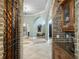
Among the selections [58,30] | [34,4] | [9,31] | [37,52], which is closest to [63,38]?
[58,30]

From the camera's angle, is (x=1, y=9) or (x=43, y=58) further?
(x=43, y=58)

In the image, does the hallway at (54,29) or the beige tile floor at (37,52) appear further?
the beige tile floor at (37,52)

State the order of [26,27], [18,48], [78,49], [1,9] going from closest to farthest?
[1,9], [78,49], [18,48], [26,27]

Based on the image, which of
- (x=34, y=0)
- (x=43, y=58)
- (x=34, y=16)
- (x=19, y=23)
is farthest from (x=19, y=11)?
(x=34, y=16)

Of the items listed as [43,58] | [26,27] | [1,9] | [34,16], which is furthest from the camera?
[26,27]

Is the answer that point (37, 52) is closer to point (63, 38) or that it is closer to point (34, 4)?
Result: point (63, 38)

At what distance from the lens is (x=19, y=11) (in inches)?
130

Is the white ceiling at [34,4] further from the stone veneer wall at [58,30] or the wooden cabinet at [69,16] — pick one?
the wooden cabinet at [69,16]

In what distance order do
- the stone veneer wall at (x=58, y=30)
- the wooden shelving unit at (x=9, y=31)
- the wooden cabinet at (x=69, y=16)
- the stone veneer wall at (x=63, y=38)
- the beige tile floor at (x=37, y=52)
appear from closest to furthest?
the wooden shelving unit at (x=9, y=31)
the wooden cabinet at (x=69, y=16)
the stone veneer wall at (x=63, y=38)
the stone veneer wall at (x=58, y=30)
the beige tile floor at (x=37, y=52)

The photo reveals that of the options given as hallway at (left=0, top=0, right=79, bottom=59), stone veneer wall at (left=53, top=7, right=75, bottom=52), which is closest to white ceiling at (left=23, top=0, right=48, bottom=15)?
hallway at (left=0, top=0, right=79, bottom=59)

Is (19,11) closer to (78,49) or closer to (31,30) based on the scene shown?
(78,49)

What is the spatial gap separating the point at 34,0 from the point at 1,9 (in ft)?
25.0

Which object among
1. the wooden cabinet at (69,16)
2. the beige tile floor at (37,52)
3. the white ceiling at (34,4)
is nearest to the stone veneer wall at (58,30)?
the wooden cabinet at (69,16)

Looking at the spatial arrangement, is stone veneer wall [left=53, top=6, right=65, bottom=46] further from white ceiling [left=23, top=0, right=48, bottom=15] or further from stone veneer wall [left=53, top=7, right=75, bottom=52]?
white ceiling [left=23, top=0, right=48, bottom=15]
